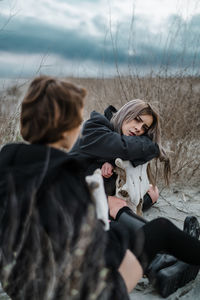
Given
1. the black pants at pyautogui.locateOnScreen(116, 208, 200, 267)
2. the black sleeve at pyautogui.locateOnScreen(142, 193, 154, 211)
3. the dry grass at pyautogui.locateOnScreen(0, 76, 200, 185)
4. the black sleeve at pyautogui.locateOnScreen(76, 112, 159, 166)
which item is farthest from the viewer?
the dry grass at pyautogui.locateOnScreen(0, 76, 200, 185)

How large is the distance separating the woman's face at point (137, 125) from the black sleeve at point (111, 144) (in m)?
0.07

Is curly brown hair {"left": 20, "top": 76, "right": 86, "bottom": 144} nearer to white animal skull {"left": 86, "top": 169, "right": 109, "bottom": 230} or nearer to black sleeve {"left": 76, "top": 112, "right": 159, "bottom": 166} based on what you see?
white animal skull {"left": 86, "top": 169, "right": 109, "bottom": 230}

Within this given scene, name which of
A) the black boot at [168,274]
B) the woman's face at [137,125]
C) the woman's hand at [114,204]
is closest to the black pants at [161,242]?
the black boot at [168,274]

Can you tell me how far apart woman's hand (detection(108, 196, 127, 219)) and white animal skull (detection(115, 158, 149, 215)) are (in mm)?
36

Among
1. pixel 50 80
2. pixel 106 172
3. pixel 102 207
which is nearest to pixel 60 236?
pixel 102 207

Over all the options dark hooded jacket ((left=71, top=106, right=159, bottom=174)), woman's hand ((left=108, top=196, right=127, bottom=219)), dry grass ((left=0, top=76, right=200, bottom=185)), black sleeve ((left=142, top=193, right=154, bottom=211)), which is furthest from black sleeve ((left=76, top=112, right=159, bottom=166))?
dry grass ((left=0, top=76, right=200, bottom=185))

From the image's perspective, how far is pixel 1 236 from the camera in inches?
54.0

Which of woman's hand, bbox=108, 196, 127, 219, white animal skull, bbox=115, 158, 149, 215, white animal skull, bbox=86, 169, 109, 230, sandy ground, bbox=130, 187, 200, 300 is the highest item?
white animal skull, bbox=86, 169, 109, 230

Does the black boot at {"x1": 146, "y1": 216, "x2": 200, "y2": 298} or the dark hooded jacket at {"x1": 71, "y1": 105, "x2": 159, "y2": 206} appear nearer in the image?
the black boot at {"x1": 146, "y1": 216, "x2": 200, "y2": 298}

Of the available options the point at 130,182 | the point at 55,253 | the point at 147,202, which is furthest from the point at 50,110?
the point at 147,202

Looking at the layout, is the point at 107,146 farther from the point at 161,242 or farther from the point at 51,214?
the point at 51,214

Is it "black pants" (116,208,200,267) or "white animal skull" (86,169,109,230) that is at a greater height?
"white animal skull" (86,169,109,230)

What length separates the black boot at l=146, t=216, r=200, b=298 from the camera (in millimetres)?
1873

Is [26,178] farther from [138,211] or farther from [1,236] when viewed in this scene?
[138,211]
